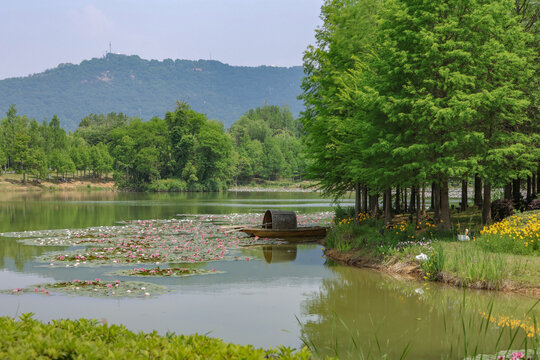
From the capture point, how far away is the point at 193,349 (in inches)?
234

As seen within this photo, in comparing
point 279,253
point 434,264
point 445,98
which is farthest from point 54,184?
point 434,264

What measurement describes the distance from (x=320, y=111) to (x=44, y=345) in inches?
1036

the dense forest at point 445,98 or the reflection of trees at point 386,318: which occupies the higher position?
the dense forest at point 445,98

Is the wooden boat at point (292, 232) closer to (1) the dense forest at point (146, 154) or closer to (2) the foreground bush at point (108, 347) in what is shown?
(2) the foreground bush at point (108, 347)

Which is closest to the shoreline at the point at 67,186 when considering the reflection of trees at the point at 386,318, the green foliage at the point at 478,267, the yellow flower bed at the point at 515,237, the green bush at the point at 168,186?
the green bush at the point at 168,186

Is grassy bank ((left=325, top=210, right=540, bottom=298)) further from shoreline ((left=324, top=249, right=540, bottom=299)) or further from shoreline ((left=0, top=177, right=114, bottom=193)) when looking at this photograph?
shoreline ((left=0, top=177, right=114, bottom=193))

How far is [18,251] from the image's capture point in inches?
949

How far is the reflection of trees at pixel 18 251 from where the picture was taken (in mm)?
21339

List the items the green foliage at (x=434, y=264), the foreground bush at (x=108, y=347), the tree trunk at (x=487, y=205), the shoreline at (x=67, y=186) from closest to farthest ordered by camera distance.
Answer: the foreground bush at (x=108, y=347) → the green foliage at (x=434, y=264) → the tree trunk at (x=487, y=205) → the shoreline at (x=67, y=186)

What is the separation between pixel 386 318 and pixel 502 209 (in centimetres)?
1485

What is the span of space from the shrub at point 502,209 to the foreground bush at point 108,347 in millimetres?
22026

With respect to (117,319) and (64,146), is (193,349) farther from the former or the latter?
(64,146)

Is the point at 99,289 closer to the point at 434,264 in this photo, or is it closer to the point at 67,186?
the point at 434,264

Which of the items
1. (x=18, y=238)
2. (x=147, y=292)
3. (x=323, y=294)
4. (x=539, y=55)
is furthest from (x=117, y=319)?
(x=539, y=55)
